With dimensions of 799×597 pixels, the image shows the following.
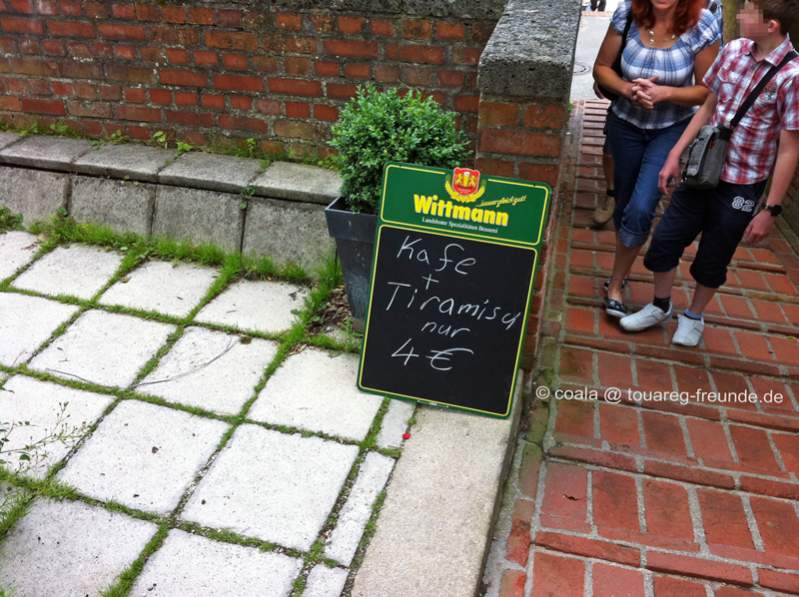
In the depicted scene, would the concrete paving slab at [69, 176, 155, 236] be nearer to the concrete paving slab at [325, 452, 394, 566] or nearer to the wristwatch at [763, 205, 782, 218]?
the concrete paving slab at [325, 452, 394, 566]

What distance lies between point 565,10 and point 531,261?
1.13 metres

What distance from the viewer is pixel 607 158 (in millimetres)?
4078

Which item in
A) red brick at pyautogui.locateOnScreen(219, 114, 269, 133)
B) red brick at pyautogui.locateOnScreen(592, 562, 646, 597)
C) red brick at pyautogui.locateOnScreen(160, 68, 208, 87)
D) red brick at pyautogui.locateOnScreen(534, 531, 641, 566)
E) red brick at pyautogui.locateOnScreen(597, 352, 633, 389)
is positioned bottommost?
red brick at pyautogui.locateOnScreen(592, 562, 646, 597)

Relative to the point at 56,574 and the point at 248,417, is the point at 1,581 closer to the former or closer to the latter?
the point at 56,574

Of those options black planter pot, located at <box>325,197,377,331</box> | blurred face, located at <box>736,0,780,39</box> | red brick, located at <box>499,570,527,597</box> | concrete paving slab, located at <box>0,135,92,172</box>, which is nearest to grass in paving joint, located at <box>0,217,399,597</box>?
black planter pot, located at <box>325,197,377,331</box>

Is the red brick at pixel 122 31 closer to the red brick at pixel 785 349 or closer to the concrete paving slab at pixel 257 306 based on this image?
the concrete paving slab at pixel 257 306

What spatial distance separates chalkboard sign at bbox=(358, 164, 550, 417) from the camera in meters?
2.34

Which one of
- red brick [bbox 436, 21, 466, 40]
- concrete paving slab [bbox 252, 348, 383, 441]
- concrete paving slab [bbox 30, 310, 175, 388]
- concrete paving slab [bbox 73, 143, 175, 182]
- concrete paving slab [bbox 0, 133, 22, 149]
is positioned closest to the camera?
concrete paving slab [bbox 252, 348, 383, 441]

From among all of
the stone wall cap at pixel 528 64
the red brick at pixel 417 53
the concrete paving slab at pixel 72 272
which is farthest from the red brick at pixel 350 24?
the concrete paving slab at pixel 72 272

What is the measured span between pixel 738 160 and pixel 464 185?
1164mm

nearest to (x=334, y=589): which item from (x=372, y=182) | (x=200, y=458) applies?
(x=200, y=458)

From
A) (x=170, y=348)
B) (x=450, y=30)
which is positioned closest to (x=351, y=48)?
(x=450, y=30)

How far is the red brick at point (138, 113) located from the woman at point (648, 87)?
7.57 feet

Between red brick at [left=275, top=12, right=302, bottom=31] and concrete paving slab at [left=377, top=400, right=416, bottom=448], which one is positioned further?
red brick at [left=275, top=12, right=302, bottom=31]
